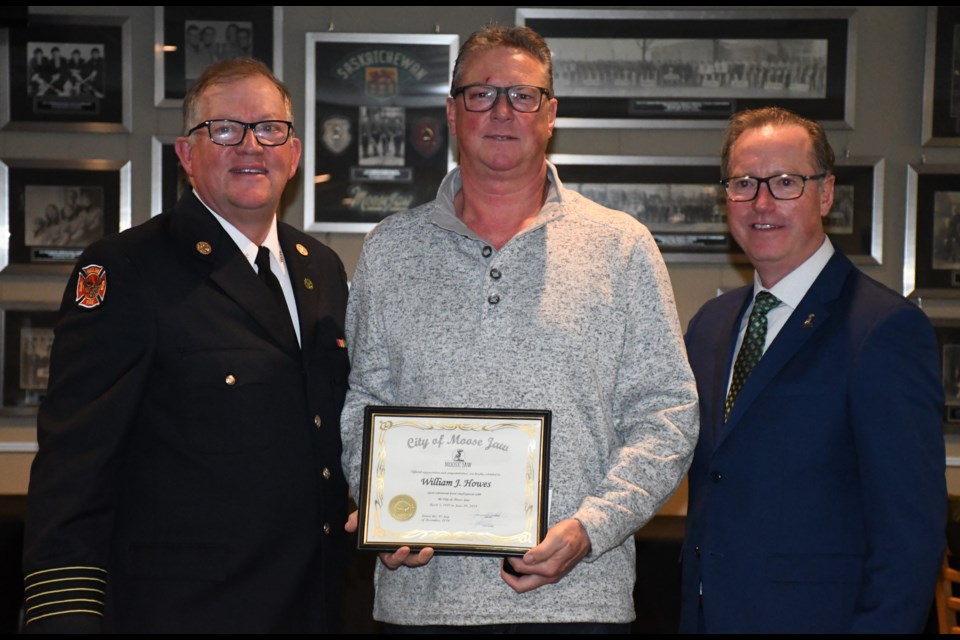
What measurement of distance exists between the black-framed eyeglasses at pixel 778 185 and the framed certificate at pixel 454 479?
941 millimetres

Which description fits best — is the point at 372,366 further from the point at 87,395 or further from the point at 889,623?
the point at 889,623

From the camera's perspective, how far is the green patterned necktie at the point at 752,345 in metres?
2.61

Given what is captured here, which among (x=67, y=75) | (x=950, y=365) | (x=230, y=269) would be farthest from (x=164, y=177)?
(x=950, y=365)

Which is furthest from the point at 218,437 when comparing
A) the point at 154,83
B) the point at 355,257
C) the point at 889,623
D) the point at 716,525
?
the point at 154,83

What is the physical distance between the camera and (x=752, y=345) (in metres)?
2.64

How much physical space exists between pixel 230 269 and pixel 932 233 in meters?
3.36

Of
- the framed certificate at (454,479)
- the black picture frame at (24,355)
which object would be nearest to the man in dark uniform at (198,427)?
the framed certificate at (454,479)

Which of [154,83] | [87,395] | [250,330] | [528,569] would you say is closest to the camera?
[528,569]

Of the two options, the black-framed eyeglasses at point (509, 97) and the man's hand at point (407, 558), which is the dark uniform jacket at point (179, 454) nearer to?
the man's hand at point (407, 558)

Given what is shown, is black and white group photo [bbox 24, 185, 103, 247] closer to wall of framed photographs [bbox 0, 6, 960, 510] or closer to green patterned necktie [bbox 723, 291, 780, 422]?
wall of framed photographs [bbox 0, 6, 960, 510]

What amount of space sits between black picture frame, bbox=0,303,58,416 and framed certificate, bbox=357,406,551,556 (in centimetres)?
282

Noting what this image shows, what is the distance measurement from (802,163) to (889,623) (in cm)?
118

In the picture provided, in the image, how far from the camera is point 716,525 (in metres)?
2.51

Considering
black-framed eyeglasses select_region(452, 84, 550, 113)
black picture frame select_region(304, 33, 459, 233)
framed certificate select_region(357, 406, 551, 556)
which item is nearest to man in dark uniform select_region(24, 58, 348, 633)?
framed certificate select_region(357, 406, 551, 556)
